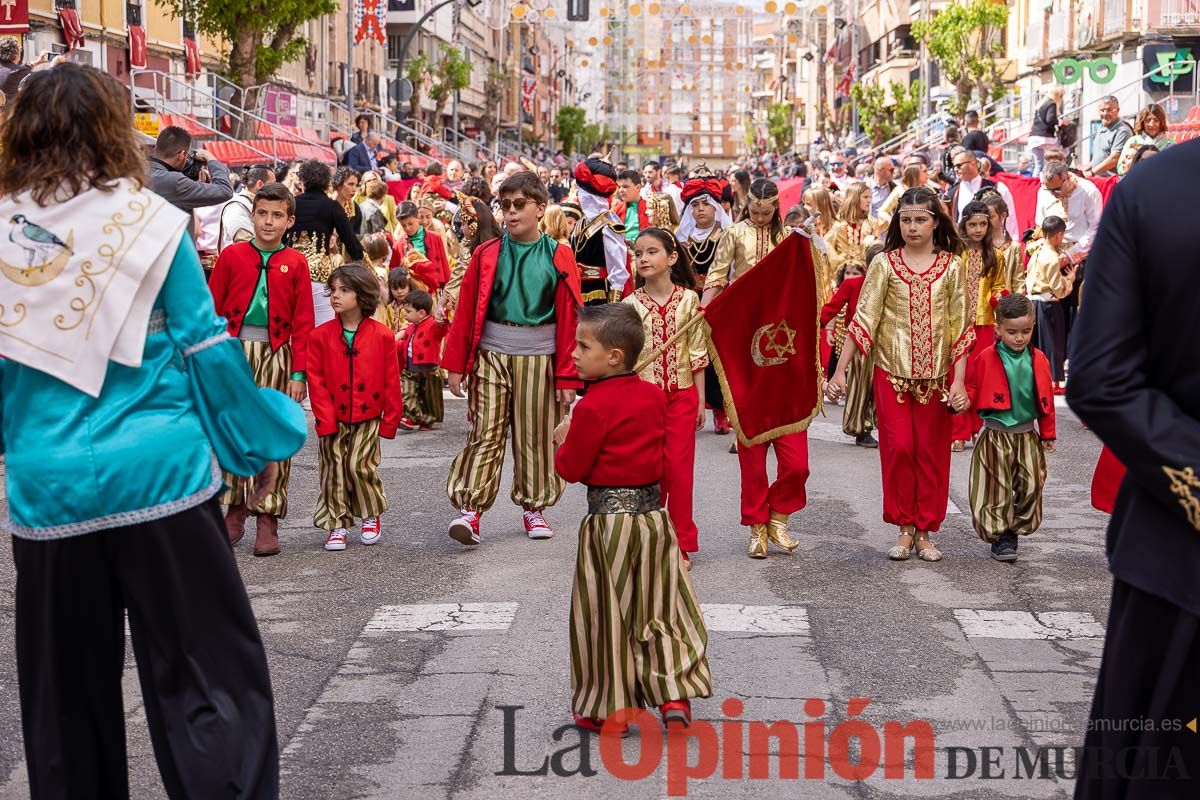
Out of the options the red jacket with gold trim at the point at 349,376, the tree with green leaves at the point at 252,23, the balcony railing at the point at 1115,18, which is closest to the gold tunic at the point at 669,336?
the red jacket with gold trim at the point at 349,376

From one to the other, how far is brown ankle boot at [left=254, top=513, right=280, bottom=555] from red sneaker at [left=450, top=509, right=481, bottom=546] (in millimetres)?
852

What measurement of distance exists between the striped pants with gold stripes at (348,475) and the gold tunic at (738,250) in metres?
A: 2.64

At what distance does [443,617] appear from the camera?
284 inches

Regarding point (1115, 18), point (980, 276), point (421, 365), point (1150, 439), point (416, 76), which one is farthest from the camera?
point (416, 76)

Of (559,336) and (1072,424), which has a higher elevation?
(559,336)

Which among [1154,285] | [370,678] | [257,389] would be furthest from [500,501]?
[1154,285]

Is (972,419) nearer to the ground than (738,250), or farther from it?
nearer to the ground

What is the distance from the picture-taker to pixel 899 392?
849cm

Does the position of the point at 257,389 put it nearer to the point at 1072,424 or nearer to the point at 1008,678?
the point at 1008,678

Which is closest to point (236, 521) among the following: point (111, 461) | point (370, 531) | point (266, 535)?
point (266, 535)

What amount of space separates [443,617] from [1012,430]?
2.98 m

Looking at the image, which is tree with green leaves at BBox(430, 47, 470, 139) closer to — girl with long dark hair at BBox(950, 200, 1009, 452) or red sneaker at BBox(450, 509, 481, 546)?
girl with long dark hair at BBox(950, 200, 1009, 452)

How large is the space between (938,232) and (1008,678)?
2884mm

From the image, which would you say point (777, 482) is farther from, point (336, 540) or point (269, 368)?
point (269, 368)
